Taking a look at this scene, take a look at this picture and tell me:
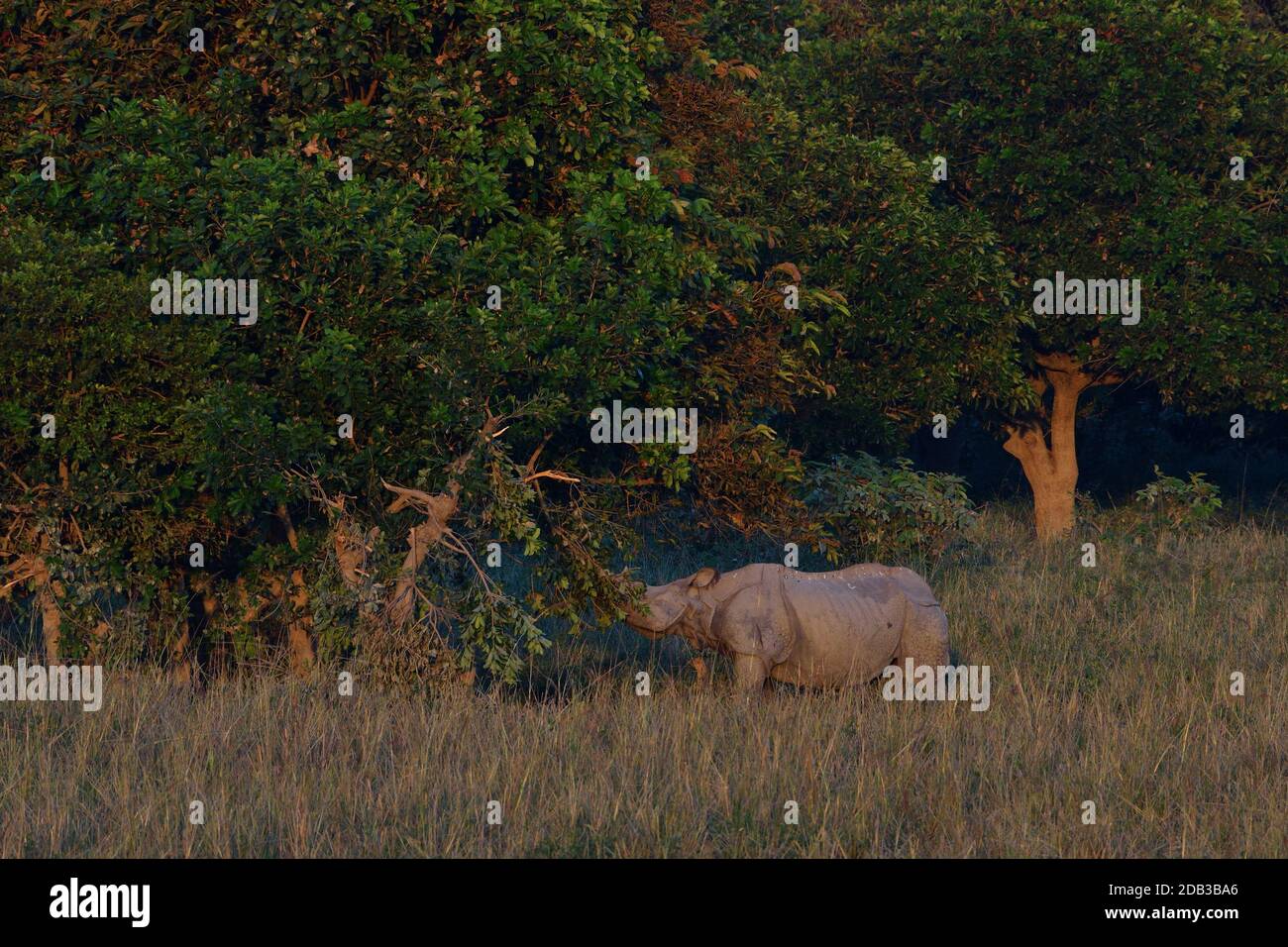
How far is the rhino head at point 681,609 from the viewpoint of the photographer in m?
13.6

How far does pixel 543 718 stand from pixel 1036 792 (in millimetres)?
4173

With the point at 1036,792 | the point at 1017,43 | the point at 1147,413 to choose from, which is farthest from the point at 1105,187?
the point at 1036,792

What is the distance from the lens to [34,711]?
12594mm

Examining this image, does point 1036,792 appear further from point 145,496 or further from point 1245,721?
point 145,496

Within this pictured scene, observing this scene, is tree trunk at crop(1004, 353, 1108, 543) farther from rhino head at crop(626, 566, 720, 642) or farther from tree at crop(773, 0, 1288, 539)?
rhino head at crop(626, 566, 720, 642)

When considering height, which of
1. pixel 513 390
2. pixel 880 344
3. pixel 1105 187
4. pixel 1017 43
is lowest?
pixel 513 390

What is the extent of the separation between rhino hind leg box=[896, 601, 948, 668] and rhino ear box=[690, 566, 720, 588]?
191 centimetres

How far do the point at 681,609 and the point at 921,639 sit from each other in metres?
2.38

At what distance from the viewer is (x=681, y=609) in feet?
44.6

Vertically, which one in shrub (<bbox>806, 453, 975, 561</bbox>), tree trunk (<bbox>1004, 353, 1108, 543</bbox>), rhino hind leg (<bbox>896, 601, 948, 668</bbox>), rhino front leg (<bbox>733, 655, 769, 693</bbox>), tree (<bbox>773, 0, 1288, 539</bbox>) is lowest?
rhino front leg (<bbox>733, 655, 769, 693</bbox>)

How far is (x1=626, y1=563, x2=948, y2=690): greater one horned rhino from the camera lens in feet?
43.7

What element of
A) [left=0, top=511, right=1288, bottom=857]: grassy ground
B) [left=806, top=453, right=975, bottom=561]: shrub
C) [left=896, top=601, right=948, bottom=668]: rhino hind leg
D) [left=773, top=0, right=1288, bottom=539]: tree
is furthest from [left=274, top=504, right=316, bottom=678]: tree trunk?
[left=773, top=0, right=1288, bottom=539]: tree

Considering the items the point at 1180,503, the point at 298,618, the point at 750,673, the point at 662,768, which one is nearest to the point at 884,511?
the point at 1180,503

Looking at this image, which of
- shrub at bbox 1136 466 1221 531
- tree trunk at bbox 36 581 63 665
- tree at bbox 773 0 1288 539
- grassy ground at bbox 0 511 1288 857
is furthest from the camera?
shrub at bbox 1136 466 1221 531
